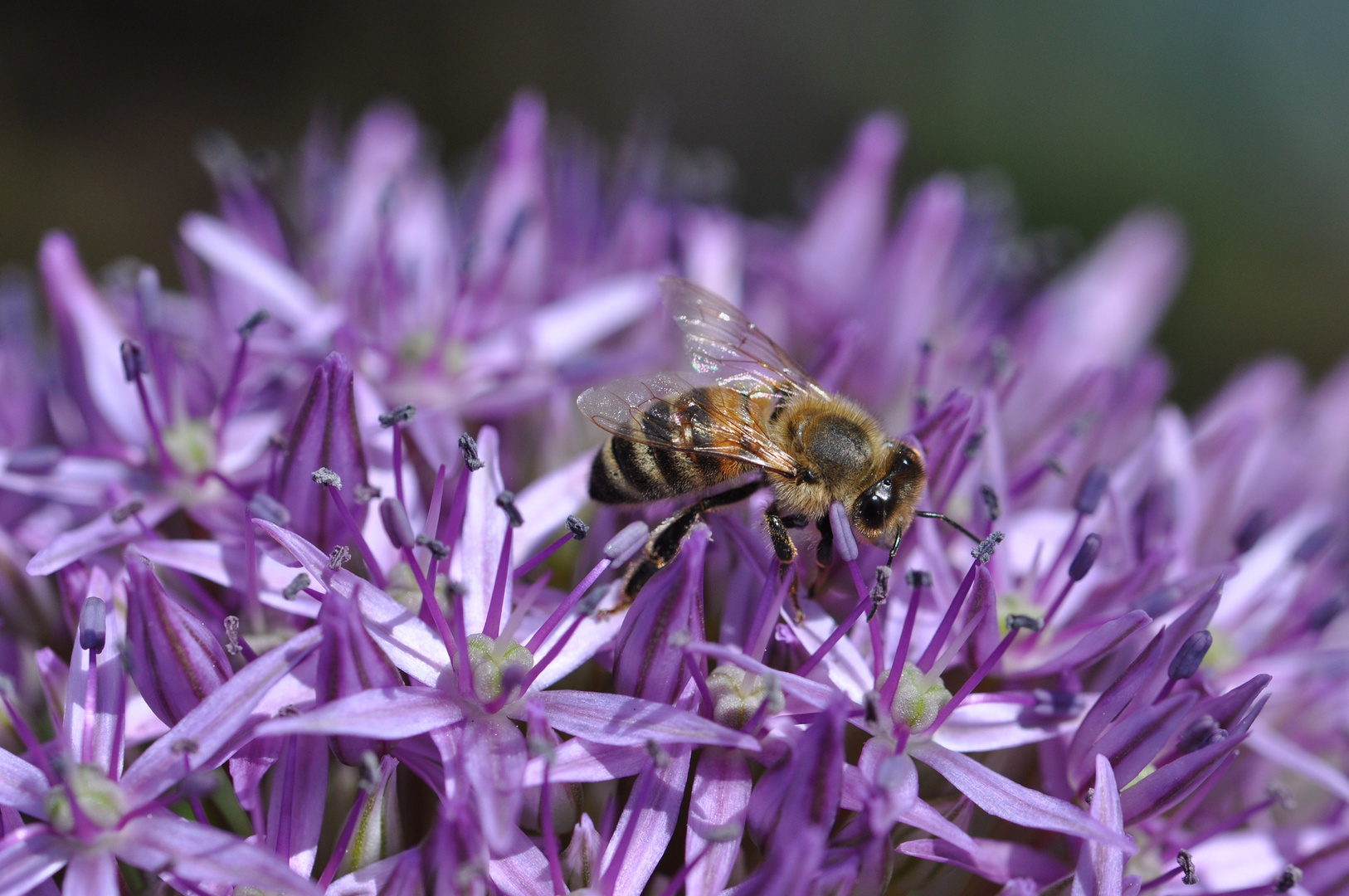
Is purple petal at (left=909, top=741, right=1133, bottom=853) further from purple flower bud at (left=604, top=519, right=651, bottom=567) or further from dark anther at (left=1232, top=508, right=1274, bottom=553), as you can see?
dark anther at (left=1232, top=508, right=1274, bottom=553)

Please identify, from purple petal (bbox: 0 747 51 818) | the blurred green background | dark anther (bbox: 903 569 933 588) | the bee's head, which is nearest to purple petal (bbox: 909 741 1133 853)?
dark anther (bbox: 903 569 933 588)

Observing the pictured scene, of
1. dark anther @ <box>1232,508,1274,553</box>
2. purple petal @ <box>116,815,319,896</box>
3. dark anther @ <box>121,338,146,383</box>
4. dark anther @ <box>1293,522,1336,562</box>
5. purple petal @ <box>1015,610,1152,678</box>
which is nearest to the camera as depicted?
purple petal @ <box>116,815,319,896</box>

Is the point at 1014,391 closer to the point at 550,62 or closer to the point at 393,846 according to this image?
the point at 393,846

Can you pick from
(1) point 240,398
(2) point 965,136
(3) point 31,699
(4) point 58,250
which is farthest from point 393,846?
(2) point 965,136

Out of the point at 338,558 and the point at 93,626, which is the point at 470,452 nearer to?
the point at 338,558

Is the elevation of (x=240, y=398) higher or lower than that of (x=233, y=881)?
higher

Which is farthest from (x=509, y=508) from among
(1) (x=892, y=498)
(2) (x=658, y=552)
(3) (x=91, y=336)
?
(3) (x=91, y=336)
